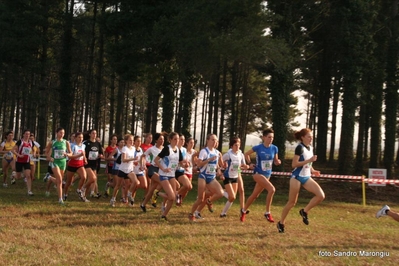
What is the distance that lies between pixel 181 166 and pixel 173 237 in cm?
236

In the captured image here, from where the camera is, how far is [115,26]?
24.5 meters

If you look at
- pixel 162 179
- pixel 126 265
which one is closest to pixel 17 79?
pixel 162 179

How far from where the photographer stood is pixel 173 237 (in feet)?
27.2

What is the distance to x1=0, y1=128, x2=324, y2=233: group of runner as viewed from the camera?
909 cm

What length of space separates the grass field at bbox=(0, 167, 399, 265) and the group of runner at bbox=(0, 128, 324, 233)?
51 cm

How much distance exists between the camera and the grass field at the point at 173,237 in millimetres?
6809

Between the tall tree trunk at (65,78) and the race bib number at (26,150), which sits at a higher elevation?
the tall tree trunk at (65,78)

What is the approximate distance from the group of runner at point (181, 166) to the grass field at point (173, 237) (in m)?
0.51

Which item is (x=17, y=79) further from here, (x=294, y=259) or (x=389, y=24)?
(x=294, y=259)

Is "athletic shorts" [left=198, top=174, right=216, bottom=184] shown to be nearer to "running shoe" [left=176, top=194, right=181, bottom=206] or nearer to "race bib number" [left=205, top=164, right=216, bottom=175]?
"race bib number" [left=205, top=164, right=216, bottom=175]

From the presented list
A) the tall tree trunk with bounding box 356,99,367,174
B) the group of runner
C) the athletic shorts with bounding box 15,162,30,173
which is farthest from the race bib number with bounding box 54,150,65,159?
the tall tree trunk with bounding box 356,99,367,174

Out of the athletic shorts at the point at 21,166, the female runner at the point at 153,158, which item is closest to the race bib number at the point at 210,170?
the female runner at the point at 153,158

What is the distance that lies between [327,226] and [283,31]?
12.4 metres

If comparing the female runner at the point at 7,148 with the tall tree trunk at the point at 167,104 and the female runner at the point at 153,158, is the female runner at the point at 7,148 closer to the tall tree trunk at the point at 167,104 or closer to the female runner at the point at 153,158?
the female runner at the point at 153,158
